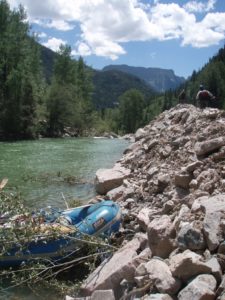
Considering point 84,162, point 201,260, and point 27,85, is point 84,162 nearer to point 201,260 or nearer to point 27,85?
point 201,260

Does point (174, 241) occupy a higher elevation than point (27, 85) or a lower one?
lower

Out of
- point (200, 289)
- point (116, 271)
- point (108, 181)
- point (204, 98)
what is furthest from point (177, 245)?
point (204, 98)

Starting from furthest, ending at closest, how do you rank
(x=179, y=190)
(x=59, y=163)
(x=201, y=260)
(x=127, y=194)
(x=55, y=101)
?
1. (x=55, y=101)
2. (x=59, y=163)
3. (x=127, y=194)
4. (x=179, y=190)
5. (x=201, y=260)

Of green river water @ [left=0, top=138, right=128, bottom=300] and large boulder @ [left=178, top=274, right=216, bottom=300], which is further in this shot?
green river water @ [left=0, top=138, right=128, bottom=300]

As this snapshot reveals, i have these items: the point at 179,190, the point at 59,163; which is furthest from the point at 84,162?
the point at 179,190

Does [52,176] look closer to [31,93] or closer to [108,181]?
[108,181]

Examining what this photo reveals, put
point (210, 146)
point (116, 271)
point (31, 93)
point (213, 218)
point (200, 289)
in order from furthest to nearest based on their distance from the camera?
point (31, 93), point (210, 146), point (116, 271), point (213, 218), point (200, 289)

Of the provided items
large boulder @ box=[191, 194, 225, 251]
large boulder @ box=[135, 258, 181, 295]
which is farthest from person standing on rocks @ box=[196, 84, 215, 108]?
large boulder @ box=[135, 258, 181, 295]

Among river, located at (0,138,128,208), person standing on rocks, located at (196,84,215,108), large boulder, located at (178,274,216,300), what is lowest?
river, located at (0,138,128,208)

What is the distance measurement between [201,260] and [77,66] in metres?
77.9

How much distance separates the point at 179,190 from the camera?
379 inches

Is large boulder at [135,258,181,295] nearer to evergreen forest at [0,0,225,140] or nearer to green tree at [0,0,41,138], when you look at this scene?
evergreen forest at [0,0,225,140]

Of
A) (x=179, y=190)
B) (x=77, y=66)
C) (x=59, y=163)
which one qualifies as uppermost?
(x=77, y=66)

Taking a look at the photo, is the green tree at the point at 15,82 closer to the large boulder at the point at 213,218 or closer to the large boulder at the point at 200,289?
the large boulder at the point at 213,218
